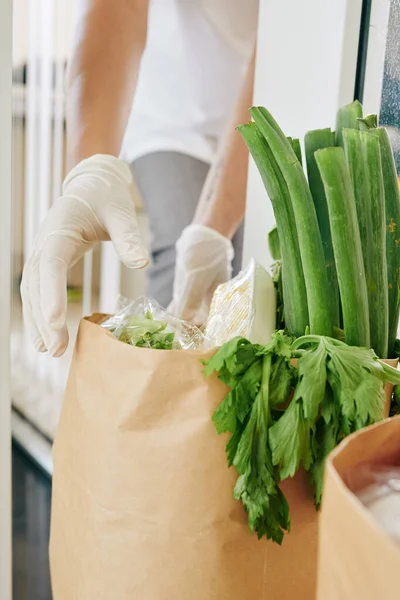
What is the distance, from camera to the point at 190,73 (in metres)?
1.49

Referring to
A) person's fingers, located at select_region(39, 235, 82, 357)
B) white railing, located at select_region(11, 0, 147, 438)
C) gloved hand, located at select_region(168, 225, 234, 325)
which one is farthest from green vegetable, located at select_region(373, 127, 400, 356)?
white railing, located at select_region(11, 0, 147, 438)

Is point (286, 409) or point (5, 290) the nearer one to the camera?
point (286, 409)

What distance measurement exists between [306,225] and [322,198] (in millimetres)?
72

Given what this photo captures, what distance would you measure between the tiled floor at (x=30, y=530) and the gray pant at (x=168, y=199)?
25.1 inches

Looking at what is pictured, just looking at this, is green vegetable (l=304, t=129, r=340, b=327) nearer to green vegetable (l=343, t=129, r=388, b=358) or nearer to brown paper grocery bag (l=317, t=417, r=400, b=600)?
green vegetable (l=343, t=129, r=388, b=358)

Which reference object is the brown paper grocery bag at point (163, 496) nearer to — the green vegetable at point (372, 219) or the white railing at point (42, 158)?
the green vegetable at point (372, 219)

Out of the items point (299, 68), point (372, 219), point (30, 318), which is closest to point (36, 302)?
point (30, 318)

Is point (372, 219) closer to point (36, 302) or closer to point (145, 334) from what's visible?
point (145, 334)

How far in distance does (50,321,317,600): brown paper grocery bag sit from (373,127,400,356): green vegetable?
0.68ft

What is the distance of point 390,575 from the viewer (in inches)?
12.3

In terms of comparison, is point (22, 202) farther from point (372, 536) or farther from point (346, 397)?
point (372, 536)

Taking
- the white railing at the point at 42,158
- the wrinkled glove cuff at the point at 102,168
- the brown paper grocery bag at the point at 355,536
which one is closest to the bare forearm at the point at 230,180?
the wrinkled glove cuff at the point at 102,168

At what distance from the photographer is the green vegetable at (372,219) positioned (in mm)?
581

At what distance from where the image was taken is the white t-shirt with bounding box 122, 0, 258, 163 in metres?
1.42
